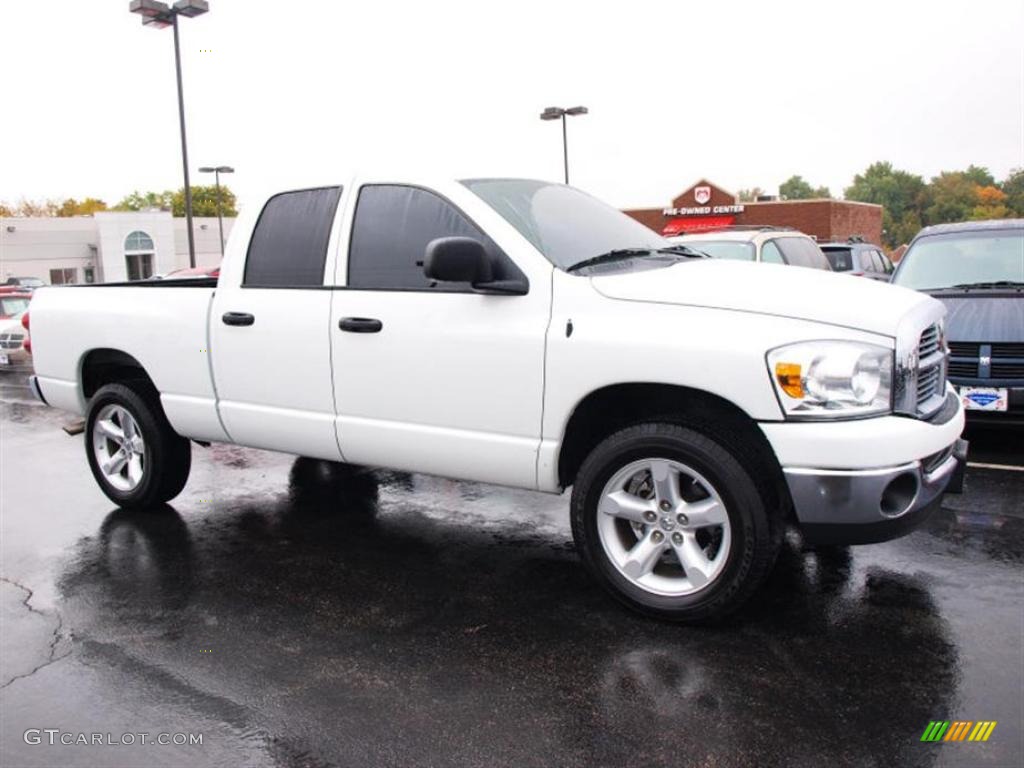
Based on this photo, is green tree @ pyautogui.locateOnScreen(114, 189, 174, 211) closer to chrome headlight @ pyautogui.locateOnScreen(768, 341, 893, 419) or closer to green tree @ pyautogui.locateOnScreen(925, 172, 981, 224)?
green tree @ pyautogui.locateOnScreen(925, 172, 981, 224)

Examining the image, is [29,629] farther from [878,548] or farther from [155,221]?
[155,221]

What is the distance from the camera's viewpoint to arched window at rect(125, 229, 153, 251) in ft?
205

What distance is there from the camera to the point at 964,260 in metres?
7.55

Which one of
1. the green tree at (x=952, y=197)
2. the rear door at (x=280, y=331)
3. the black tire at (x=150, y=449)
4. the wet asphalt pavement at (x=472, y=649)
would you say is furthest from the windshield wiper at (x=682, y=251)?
the green tree at (x=952, y=197)

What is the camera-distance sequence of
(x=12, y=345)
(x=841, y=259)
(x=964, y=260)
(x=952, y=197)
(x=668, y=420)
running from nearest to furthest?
(x=668, y=420) → (x=964, y=260) → (x=12, y=345) → (x=841, y=259) → (x=952, y=197)

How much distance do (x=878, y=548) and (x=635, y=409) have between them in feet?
5.45

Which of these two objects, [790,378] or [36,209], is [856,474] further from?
[36,209]

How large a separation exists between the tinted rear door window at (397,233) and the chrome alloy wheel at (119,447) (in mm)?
2156

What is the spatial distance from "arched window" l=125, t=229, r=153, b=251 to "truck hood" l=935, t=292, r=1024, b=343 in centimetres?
6421

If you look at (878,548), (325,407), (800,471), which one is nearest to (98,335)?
(325,407)

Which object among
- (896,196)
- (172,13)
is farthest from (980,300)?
(896,196)

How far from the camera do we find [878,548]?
15.1ft

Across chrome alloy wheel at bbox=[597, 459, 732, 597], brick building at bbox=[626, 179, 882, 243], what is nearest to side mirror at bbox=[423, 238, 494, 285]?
chrome alloy wheel at bbox=[597, 459, 732, 597]

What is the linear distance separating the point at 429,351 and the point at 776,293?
1.61 meters
